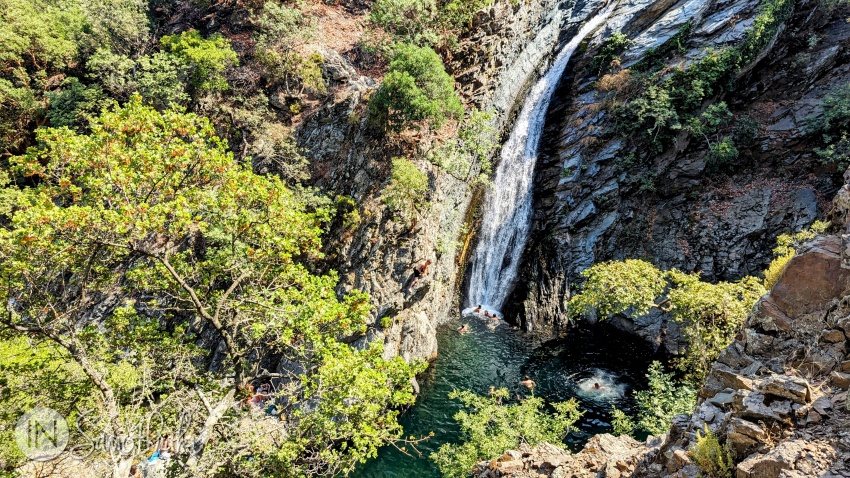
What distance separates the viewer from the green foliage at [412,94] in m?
18.5

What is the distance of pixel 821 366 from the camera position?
6.23m

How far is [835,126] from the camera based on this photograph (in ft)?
65.0

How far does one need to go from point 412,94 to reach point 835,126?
22646mm

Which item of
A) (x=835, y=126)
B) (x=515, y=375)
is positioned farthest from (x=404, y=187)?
(x=835, y=126)

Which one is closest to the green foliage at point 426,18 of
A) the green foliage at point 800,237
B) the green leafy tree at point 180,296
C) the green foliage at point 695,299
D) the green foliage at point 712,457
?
the green foliage at point 695,299

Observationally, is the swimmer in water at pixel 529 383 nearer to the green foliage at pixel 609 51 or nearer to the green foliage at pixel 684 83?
the green foliage at pixel 684 83

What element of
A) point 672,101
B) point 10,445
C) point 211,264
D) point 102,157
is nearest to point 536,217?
point 672,101

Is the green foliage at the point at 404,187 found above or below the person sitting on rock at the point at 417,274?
above

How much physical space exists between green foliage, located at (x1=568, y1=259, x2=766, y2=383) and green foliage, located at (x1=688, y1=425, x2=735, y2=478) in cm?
766

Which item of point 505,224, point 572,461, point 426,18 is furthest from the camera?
point 505,224

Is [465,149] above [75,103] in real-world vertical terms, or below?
below

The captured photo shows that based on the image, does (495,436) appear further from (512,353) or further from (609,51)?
(609,51)

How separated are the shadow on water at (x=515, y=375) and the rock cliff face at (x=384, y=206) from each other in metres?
1.93

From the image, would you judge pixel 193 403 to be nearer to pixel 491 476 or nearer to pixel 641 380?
pixel 491 476
